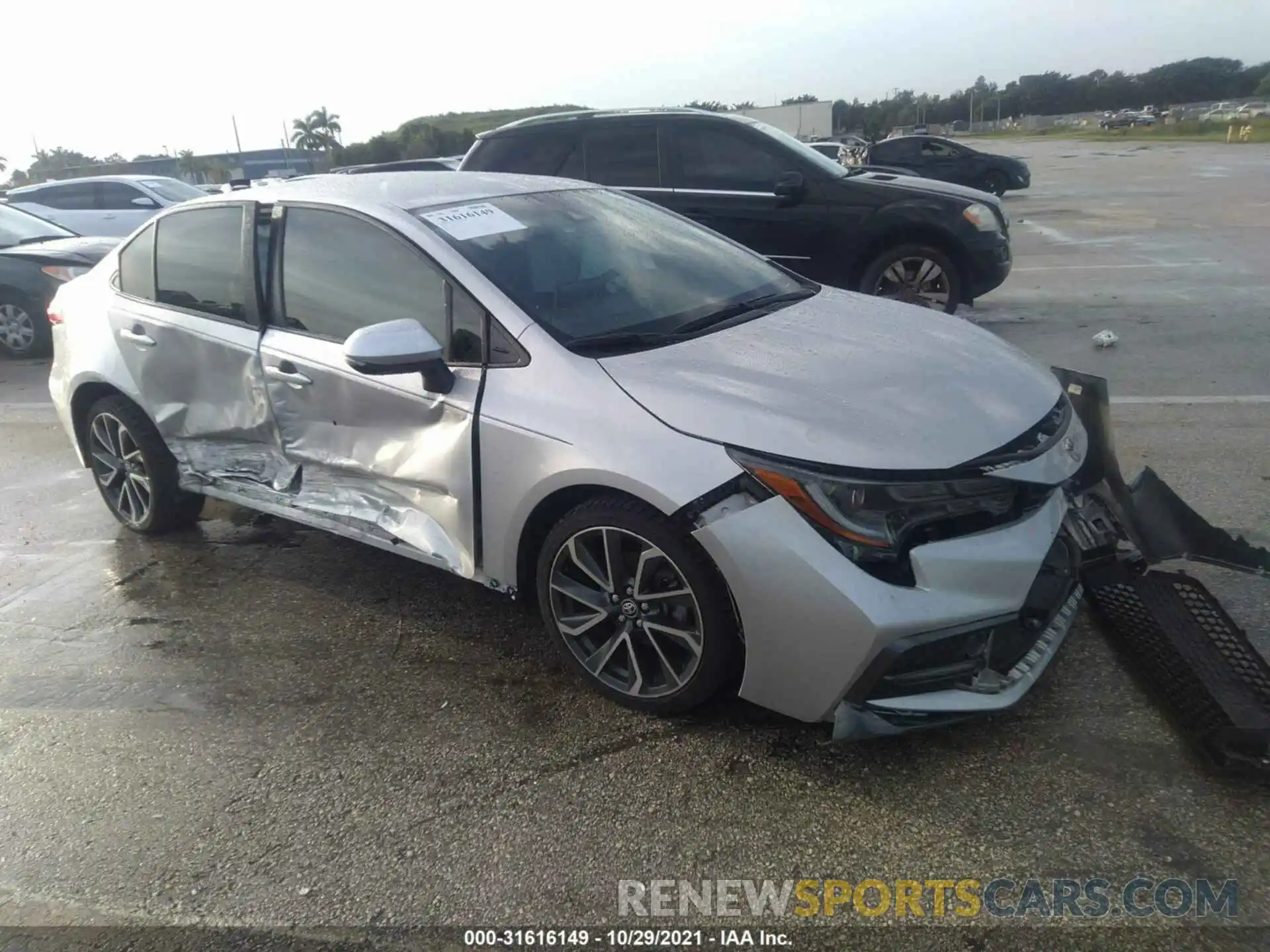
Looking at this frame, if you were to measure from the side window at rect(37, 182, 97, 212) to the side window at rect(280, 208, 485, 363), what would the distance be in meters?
12.6

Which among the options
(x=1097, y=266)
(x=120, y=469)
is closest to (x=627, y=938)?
(x=120, y=469)

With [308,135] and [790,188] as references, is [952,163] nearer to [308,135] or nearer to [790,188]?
[790,188]

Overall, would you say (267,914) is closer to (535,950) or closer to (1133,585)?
(535,950)

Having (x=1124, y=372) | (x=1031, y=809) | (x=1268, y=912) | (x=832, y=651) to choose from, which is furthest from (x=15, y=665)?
(x=1124, y=372)

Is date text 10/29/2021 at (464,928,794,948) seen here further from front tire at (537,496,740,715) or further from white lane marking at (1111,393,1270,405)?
white lane marking at (1111,393,1270,405)

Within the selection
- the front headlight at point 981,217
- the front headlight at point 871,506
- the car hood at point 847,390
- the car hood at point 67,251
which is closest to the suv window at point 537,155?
the front headlight at point 981,217

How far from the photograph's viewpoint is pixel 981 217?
754 centimetres

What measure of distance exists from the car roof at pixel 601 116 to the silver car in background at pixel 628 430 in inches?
154

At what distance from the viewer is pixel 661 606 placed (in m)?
2.88

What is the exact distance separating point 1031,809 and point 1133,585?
1.12 metres

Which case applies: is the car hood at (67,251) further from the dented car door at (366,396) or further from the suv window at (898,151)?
the suv window at (898,151)

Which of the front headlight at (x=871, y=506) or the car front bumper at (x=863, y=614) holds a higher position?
the front headlight at (x=871, y=506)

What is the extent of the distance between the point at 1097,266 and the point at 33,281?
11.2 meters

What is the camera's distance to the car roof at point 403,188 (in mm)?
3730
